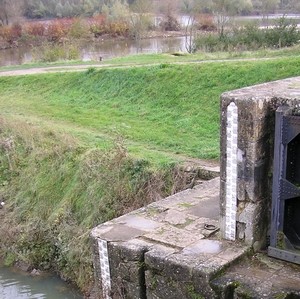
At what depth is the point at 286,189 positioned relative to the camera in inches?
218

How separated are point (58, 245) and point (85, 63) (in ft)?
45.8

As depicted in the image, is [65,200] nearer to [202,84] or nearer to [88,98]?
[202,84]

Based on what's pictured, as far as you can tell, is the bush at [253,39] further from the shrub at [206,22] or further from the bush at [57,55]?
the shrub at [206,22]

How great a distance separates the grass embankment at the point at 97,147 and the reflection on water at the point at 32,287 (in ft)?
0.79

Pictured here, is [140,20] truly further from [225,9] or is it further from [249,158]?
[249,158]

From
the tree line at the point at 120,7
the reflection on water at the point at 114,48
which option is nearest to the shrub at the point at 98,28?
the reflection on water at the point at 114,48

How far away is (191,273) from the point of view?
5605mm

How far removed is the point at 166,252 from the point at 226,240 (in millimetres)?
712

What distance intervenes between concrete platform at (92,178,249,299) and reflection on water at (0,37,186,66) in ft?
82.1

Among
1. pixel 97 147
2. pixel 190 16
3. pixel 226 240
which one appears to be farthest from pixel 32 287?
pixel 190 16

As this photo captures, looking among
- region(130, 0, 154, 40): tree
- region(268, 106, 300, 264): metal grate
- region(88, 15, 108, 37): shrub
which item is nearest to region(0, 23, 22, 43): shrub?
region(88, 15, 108, 37): shrub

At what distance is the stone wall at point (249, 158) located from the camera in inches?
219

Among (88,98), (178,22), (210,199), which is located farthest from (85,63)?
(178,22)

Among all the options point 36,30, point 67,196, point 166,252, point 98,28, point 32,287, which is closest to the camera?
point 166,252
